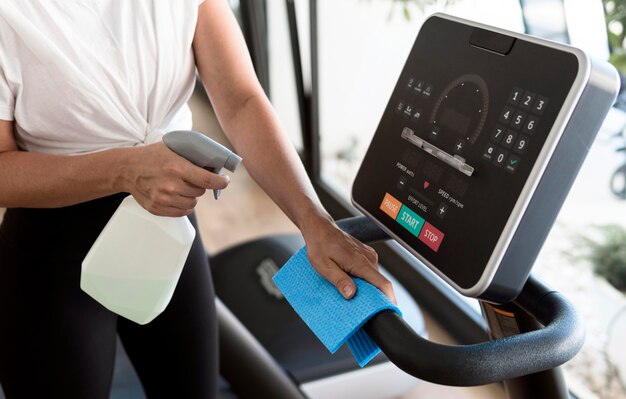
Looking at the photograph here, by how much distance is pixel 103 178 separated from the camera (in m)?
0.86

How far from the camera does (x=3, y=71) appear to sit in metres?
0.93

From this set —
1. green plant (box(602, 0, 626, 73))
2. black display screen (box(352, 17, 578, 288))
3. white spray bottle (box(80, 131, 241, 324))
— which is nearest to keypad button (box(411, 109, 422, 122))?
black display screen (box(352, 17, 578, 288))

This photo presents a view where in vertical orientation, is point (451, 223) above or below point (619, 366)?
above

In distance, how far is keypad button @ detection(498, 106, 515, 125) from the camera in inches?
27.7

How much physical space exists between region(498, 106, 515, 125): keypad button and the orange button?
17cm

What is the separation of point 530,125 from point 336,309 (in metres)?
0.28

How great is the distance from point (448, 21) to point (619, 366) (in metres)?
1.46

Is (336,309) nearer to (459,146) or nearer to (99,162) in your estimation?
(459,146)

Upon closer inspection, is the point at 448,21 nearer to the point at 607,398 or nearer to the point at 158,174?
the point at 158,174

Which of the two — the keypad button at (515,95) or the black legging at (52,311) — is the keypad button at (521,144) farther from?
the black legging at (52,311)

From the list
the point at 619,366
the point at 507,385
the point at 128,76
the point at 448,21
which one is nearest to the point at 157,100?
the point at 128,76

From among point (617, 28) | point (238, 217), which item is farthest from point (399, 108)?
point (238, 217)

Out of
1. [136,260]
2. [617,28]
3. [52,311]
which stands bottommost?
[52,311]

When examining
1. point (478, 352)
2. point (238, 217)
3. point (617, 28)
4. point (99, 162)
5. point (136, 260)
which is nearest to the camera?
point (478, 352)
